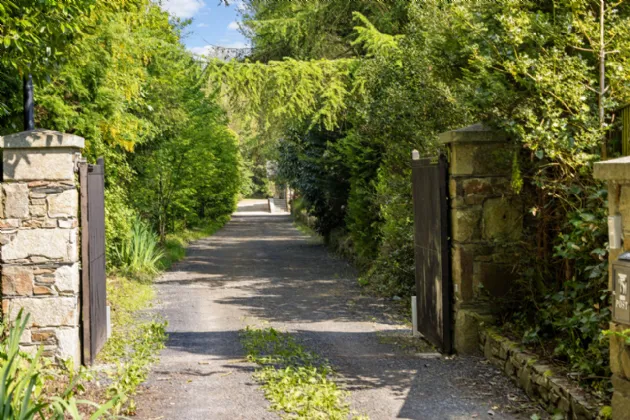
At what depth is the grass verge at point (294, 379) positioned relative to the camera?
544 cm

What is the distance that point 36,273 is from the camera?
6613mm

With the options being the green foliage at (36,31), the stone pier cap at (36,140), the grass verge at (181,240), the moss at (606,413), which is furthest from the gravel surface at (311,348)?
the green foliage at (36,31)

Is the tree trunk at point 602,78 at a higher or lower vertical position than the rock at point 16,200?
higher

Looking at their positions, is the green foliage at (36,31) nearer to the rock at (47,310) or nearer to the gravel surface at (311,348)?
the rock at (47,310)

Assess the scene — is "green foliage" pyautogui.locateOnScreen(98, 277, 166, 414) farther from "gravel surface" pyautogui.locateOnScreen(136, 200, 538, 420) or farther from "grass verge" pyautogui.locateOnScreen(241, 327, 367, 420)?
"grass verge" pyautogui.locateOnScreen(241, 327, 367, 420)

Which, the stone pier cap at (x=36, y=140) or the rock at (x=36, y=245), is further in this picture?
the rock at (x=36, y=245)

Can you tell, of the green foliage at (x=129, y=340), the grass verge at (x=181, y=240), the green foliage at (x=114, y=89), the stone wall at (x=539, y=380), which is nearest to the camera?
the stone wall at (x=539, y=380)

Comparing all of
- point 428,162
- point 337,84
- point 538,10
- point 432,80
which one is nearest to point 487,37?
point 538,10

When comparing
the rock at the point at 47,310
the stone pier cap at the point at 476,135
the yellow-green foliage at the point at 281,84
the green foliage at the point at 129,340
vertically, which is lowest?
the green foliage at the point at 129,340

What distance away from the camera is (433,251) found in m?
7.61

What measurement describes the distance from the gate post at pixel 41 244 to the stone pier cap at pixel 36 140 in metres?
0.07

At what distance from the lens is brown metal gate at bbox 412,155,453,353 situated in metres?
7.32

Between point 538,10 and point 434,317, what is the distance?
3.21m

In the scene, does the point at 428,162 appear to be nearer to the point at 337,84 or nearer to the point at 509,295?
the point at 509,295
